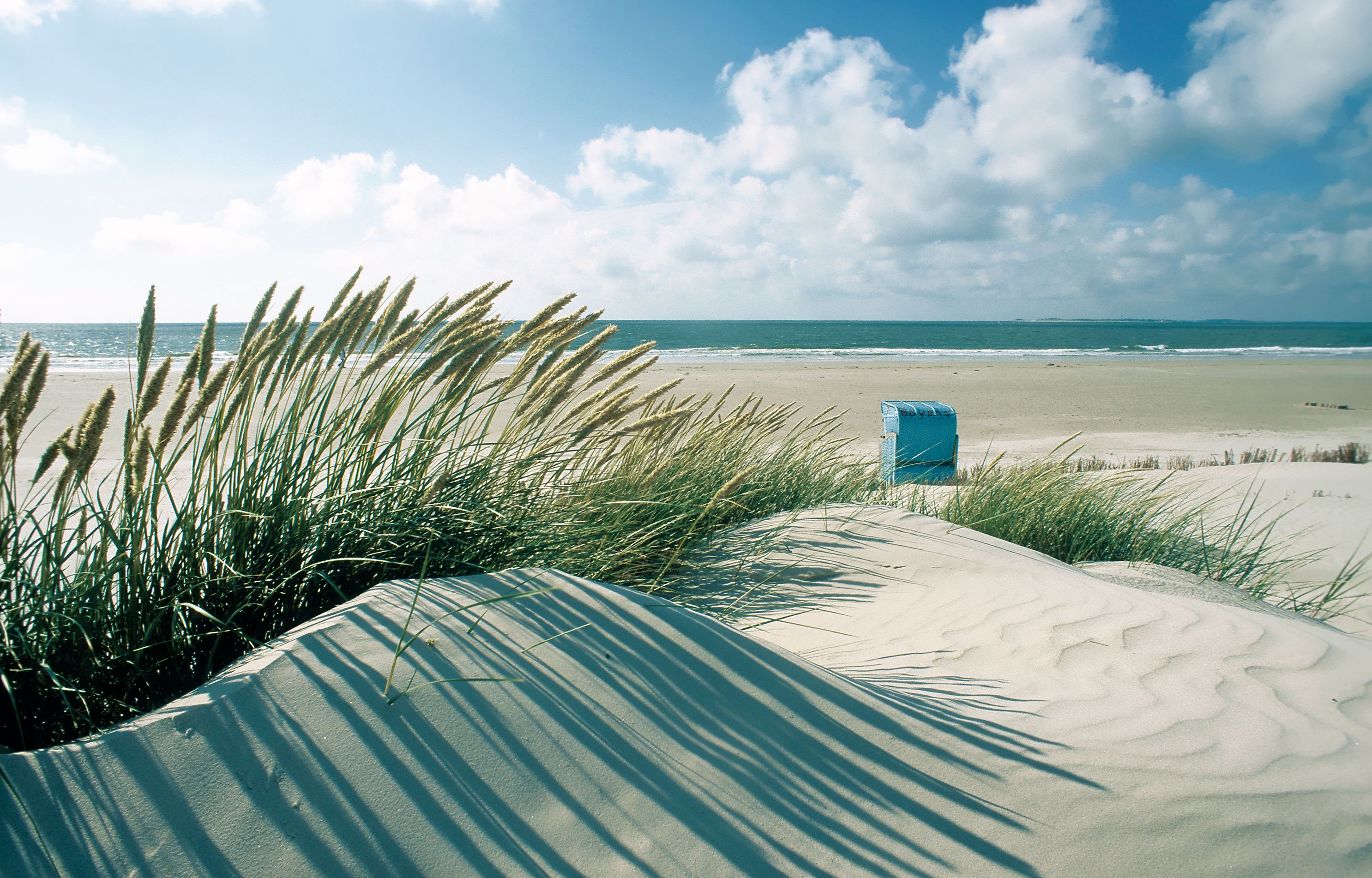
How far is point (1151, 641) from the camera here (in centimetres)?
239

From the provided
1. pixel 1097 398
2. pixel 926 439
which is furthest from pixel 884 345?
pixel 926 439

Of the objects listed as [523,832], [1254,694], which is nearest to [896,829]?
[523,832]

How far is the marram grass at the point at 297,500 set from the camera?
→ 146 centimetres

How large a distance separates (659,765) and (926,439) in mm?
5769

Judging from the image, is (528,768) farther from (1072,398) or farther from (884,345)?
(884,345)

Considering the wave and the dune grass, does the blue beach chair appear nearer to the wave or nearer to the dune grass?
the dune grass

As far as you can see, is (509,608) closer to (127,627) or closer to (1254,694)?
(127,627)

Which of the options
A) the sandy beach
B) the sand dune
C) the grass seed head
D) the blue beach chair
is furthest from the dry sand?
the grass seed head

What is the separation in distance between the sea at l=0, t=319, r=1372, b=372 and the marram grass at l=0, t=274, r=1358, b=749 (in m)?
13.4

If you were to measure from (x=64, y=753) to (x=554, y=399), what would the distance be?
1.34m

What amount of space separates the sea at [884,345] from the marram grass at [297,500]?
13.4 meters

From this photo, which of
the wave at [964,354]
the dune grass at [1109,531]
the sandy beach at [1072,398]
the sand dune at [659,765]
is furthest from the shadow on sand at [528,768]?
the wave at [964,354]

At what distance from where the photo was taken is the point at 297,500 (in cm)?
177

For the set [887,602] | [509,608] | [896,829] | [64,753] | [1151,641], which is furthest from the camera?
[887,602]
